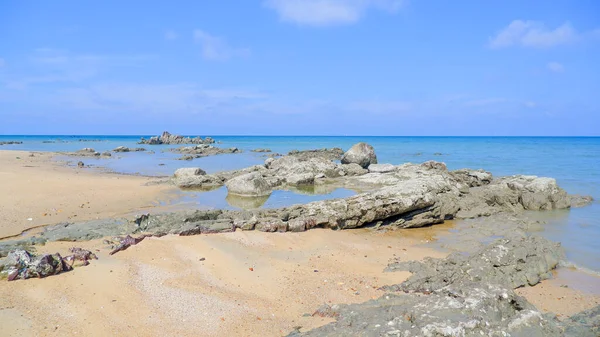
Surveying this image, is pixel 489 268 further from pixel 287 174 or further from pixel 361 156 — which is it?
pixel 361 156

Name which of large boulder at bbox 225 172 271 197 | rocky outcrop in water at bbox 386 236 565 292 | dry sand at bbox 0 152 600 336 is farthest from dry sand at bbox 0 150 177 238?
rocky outcrop in water at bbox 386 236 565 292

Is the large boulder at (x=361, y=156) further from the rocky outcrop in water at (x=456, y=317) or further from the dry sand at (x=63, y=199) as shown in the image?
the rocky outcrop in water at (x=456, y=317)

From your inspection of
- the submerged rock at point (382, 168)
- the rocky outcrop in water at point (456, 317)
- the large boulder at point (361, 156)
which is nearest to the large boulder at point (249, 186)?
the submerged rock at point (382, 168)

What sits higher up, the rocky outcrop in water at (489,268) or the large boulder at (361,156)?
the large boulder at (361,156)

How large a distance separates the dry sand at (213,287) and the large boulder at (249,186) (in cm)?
701

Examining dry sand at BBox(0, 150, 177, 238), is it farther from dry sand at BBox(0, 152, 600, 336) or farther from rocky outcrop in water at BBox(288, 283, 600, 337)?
rocky outcrop in water at BBox(288, 283, 600, 337)

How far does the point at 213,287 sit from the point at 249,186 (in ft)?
33.7

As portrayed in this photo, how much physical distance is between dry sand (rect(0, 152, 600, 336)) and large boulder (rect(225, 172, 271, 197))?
701 cm

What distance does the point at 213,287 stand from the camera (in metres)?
6.01

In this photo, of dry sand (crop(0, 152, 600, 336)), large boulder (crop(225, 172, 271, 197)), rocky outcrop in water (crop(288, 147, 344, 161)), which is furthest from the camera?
rocky outcrop in water (crop(288, 147, 344, 161))

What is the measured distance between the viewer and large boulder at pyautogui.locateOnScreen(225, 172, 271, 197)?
1618 cm

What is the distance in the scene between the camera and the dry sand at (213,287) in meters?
4.90

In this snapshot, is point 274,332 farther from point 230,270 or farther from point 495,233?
point 495,233

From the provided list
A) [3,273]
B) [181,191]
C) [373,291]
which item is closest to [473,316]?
[373,291]
